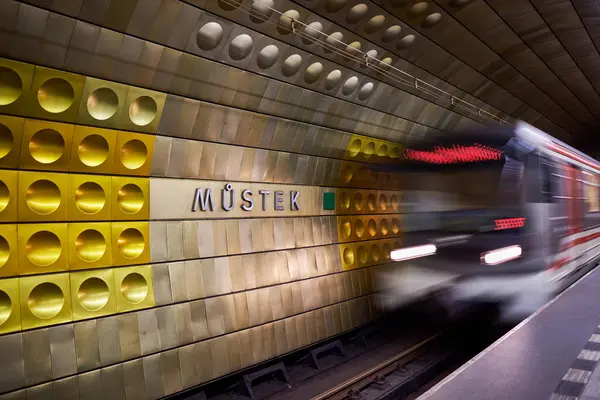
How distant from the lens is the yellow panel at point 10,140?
15.4 ft

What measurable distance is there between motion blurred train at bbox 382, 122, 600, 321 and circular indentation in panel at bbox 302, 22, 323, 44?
2.64m

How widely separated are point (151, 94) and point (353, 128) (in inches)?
180

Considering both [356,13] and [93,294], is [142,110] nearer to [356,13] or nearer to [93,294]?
[93,294]

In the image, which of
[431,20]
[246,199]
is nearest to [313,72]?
[246,199]

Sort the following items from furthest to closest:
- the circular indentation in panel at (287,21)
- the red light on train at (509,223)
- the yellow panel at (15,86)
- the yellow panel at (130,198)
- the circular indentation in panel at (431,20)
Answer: the circular indentation in panel at (431,20) < the red light on train at (509,223) < the circular indentation in panel at (287,21) < the yellow panel at (130,198) < the yellow panel at (15,86)

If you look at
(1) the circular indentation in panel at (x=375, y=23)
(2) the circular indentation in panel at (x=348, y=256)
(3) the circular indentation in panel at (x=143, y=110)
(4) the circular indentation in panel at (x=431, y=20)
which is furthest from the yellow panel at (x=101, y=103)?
(2) the circular indentation in panel at (x=348, y=256)

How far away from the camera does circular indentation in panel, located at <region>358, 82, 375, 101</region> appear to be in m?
8.66

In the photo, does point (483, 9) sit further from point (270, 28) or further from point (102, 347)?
point (102, 347)

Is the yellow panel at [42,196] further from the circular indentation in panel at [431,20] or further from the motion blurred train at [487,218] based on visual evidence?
the circular indentation in panel at [431,20]

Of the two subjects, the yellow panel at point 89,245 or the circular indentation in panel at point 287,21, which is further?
the circular indentation in panel at point 287,21

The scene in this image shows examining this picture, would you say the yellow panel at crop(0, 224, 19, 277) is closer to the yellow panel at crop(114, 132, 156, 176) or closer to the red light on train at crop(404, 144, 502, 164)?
the yellow panel at crop(114, 132, 156, 176)

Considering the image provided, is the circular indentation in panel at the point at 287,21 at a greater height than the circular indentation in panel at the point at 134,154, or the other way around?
the circular indentation in panel at the point at 287,21

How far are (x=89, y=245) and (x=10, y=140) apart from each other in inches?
57.0

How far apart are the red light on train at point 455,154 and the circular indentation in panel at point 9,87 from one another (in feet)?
19.5
